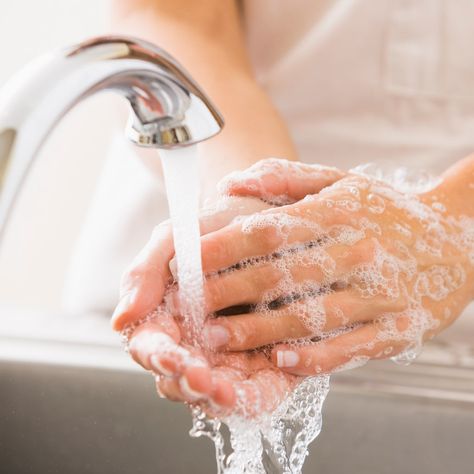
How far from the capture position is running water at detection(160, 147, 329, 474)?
1.38ft

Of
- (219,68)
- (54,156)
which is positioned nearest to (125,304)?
(219,68)

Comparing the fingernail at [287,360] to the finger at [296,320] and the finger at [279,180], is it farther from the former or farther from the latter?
the finger at [279,180]

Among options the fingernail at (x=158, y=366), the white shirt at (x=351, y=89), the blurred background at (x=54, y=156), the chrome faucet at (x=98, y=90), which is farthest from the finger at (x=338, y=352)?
the blurred background at (x=54, y=156)

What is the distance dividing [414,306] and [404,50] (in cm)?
36

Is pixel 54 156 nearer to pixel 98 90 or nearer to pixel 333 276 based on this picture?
pixel 333 276

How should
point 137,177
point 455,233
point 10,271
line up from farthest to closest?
point 10,271, point 137,177, point 455,233

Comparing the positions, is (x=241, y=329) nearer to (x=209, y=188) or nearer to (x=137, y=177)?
(x=209, y=188)

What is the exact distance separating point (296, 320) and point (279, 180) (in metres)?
0.12

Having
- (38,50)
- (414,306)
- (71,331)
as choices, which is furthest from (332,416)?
(38,50)

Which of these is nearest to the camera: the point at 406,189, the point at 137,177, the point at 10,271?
the point at 406,189

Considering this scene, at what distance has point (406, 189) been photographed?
31.0 inches

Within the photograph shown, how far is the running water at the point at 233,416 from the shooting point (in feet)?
1.38

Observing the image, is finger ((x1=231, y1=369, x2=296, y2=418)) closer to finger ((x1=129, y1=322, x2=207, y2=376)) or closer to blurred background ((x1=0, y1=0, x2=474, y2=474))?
finger ((x1=129, y1=322, x2=207, y2=376))

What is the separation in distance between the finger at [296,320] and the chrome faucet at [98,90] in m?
0.19
